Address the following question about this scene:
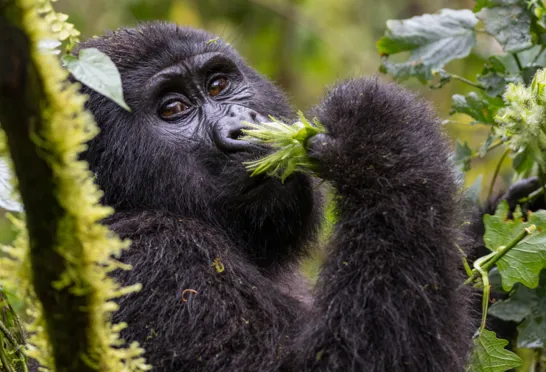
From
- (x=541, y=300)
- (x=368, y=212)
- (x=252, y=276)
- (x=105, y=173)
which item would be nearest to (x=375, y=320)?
(x=368, y=212)

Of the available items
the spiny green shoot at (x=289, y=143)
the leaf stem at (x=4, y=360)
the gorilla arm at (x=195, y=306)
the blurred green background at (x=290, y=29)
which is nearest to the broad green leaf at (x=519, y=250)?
the spiny green shoot at (x=289, y=143)

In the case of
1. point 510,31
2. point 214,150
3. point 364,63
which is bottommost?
point 214,150

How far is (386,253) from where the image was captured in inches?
89.9

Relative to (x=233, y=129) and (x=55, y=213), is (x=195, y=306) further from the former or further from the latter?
(x=55, y=213)

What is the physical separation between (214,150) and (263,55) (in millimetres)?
5976

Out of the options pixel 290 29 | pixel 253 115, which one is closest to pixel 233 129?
pixel 253 115

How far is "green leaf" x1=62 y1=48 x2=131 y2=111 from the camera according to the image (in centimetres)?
151

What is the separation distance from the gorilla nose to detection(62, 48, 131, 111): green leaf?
125 cm

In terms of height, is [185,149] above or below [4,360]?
above

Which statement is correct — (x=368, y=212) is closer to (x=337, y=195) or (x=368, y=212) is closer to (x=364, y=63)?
(x=337, y=195)

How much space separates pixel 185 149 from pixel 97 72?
1.42 metres

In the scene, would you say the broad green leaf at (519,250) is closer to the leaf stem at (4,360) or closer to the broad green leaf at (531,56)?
the broad green leaf at (531,56)

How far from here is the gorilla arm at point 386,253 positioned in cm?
221

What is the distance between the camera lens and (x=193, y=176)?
2.92 metres
